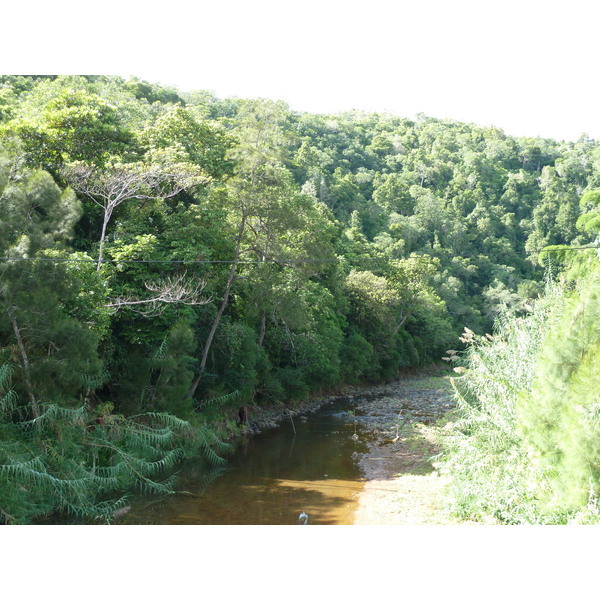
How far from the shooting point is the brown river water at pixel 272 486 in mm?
7170

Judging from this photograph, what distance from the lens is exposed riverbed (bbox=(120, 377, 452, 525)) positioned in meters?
7.22

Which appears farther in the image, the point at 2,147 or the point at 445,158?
the point at 445,158

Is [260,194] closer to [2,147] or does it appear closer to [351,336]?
[2,147]

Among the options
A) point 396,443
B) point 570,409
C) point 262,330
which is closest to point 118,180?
point 262,330

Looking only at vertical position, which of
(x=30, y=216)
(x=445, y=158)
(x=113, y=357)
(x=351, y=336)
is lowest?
(x=351, y=336)

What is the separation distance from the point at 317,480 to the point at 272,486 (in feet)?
3.14

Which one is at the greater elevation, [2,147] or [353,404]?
[2,147]

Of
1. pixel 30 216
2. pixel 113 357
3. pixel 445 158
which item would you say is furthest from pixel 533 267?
pixel 445 158

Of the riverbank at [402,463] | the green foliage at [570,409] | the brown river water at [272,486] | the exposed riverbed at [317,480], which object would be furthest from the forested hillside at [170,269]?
the riverbank at [402,463]

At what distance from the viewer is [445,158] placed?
25.6 m

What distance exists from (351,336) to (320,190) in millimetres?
13400

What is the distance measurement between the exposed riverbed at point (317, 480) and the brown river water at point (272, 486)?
0.01m

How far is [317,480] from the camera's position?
9.30m

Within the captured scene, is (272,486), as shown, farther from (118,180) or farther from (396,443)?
(118,180)
